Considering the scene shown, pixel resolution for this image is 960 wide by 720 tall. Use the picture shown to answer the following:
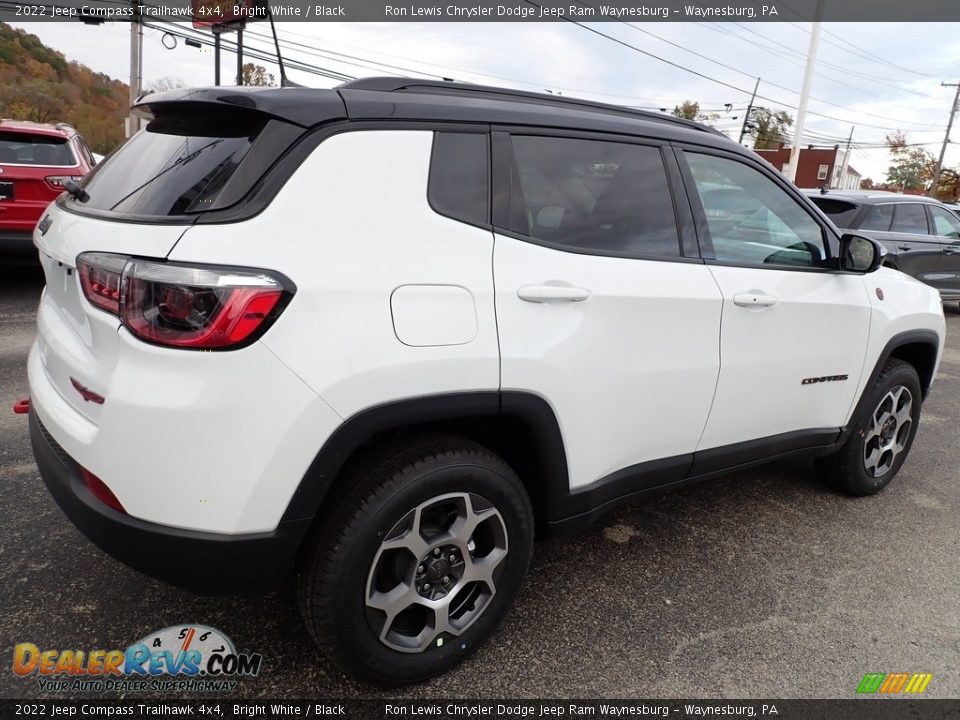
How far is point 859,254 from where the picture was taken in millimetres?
3025

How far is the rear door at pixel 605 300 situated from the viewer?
2014 mm

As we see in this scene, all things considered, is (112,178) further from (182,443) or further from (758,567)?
(758,567)

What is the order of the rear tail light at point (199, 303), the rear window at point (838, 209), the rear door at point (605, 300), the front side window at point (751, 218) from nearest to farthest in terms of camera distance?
the rear tail light at point (199, 303), the rear door at point (605, 300), the front side window at point (751, 218), the rear window at point (838, 209)

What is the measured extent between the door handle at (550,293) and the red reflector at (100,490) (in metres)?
1.22

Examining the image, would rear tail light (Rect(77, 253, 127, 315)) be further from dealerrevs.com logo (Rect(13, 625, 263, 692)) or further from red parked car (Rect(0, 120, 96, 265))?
red parked car (Rect(0, 120, 96, 265))

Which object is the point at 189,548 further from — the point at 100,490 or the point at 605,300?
the point at 605,300

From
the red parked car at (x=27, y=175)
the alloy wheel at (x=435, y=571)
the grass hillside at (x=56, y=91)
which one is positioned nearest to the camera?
the alloy wheel at (x=435, y=571)

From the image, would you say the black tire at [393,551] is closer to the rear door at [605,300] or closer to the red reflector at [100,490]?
the rear door at [605,300]

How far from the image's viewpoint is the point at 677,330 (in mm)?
2369

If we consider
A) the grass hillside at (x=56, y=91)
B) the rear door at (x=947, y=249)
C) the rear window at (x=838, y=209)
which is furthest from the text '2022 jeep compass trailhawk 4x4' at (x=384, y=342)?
the grass hillside at (x=56, y=91)

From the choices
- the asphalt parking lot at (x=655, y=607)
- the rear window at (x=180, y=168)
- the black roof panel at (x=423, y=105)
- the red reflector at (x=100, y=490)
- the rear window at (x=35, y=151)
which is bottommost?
the asphalt parking lot at (x=655, y=607)

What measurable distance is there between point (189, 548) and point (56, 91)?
5559cm

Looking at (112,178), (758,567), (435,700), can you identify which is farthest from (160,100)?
(758,567)

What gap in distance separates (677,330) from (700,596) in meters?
1.08
